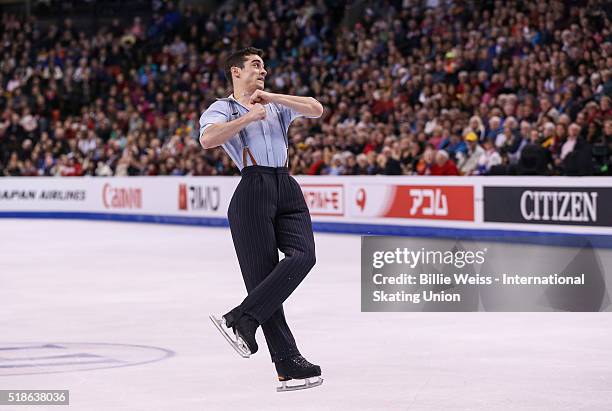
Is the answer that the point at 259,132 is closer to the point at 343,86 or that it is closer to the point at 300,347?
the point at 300,347

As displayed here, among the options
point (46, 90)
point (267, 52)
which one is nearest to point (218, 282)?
point (267, 52)

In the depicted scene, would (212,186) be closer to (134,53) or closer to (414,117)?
(414,117)

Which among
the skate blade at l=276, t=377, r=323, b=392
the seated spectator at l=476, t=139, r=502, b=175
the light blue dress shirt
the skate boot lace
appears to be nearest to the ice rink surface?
the skate blade at l=276, t=377, r=323, b=392

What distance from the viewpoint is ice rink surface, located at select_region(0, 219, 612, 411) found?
6.95m

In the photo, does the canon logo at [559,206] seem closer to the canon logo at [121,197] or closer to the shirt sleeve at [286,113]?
the shirt sleeve at [286,113]

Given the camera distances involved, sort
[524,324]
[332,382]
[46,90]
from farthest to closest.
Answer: [46,90], [524,324], [332,382]

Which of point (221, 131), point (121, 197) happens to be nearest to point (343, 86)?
point (121, 197)

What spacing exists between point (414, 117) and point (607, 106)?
6342mm

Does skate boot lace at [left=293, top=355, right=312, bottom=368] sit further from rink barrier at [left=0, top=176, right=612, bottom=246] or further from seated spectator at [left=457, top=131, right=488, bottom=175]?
seated spectator at [left=457, top=131, right=488, bottom=175]

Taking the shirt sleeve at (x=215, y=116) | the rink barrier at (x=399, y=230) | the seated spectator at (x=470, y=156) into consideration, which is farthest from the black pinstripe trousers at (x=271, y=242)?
the seated spectator at (x=470, y=156)

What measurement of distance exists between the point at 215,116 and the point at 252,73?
37cm

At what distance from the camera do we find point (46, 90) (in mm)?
37219

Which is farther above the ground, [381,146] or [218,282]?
[381,146]

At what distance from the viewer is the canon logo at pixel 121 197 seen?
29547mm
